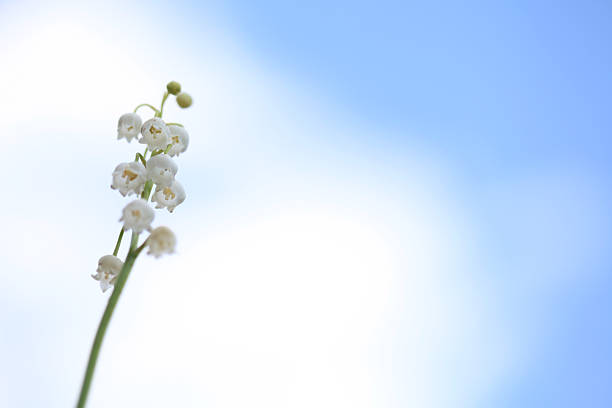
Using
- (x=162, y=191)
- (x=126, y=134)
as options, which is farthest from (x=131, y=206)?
(x=126, y=134)

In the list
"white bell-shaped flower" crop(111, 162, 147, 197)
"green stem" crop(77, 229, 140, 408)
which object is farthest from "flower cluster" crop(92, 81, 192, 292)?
"green stem" crop(77, 229, 140, 408)

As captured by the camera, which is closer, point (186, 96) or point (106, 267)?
point (106, 267)

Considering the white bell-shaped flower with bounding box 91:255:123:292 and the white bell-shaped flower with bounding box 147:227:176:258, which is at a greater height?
the white bell-shaped flower with bounding box 91:255:123:292

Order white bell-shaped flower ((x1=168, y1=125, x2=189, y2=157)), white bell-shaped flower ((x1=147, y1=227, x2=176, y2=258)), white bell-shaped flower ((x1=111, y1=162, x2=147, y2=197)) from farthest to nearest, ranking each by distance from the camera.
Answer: white bell-shaped flower ((x1=168, y1=125, x2=189, y2=157)), white bell-shaped flower ((x1=111, y1=162, x2=147, y2=197)), white bell-shaped flower ((x1=147, y1=227, x2=176, y2=258))

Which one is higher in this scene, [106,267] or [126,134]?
[126,134]

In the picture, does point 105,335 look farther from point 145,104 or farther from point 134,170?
point 145,104

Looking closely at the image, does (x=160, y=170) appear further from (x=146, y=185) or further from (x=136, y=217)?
(x=136, y=217)

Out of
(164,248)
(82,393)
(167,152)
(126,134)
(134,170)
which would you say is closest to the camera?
(82,393)

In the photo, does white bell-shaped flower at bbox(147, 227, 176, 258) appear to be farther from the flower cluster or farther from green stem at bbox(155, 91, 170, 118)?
green stem at bbox(155, 91, 170, 118)
